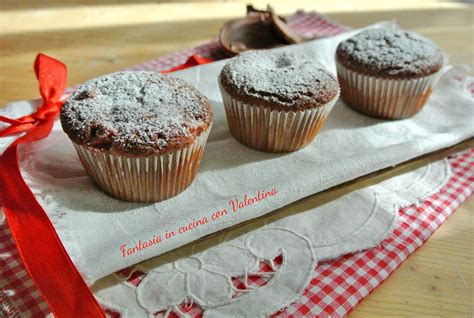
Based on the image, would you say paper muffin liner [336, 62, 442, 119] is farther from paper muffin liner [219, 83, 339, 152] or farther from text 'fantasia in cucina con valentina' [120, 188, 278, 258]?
text 'fantasia in cucina con valentina' [120, 188, 278, 258]

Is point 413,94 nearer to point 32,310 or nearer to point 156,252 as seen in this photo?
point 156,252

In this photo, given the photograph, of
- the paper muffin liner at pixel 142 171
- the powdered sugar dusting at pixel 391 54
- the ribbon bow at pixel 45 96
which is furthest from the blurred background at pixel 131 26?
the paper muffin liner at pixel 142 171

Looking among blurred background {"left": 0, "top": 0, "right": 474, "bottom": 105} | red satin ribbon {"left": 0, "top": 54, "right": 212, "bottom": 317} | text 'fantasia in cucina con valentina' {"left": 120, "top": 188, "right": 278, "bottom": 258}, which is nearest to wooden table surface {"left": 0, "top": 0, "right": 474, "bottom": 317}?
blurred background {"left": 0, "top": 0, "right": 474, "bottom": 105}

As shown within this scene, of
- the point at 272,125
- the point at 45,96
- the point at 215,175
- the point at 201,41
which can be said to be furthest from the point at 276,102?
the point at 201,41

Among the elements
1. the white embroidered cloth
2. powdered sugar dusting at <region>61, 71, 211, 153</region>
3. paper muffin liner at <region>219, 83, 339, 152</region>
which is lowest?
the white embroidered cloth

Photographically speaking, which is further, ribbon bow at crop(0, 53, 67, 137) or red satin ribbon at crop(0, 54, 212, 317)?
ribbon bow at crop(0, 53, 67, 137)

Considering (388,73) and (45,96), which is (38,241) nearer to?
(45,96)

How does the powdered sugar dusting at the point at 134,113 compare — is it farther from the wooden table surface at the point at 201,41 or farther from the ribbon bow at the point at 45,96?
the wooden table surface at the point at 201,41

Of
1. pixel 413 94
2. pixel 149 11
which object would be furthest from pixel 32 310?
pixel 149 11
